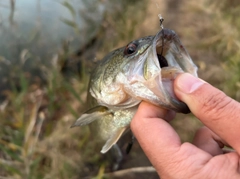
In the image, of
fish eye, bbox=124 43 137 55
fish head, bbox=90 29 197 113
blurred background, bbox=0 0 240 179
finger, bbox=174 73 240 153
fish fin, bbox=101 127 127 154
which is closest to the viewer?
finger, bbox=174 73 240 153

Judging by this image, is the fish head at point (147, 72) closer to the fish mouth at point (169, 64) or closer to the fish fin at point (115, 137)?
the fish mouth at point (169, 64)

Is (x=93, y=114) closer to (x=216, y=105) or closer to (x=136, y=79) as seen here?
(x=136, y=79)

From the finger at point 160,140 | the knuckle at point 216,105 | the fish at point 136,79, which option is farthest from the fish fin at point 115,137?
the knuckle at point 216,105

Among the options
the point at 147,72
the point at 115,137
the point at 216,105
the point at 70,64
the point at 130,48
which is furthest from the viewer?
the point at 70,64

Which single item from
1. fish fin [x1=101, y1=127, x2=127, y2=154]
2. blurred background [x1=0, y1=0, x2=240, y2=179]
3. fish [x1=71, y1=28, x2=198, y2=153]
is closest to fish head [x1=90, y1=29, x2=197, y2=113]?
fish [x1=71, y1=28, x2=198, y2=153]

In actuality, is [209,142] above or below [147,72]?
below

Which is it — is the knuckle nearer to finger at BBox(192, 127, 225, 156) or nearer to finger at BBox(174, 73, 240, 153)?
finger at BBox(174, 73, 240, 153)

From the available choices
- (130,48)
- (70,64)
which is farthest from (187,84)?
(70,64)
